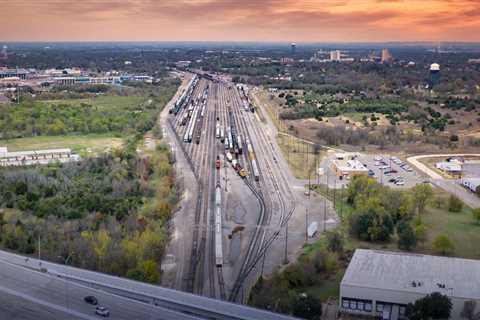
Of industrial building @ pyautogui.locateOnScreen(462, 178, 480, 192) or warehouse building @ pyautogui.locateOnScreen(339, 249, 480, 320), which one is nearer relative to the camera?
warehouse building @ pyautogui.locateOnScreen(339, 249, 480, 320)

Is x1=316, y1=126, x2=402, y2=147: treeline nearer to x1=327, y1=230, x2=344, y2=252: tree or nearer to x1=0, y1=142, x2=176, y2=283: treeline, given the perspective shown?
x1=0, y1=142, x2=176, y2=283: treeline

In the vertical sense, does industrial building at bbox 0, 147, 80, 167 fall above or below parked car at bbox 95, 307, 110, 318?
above

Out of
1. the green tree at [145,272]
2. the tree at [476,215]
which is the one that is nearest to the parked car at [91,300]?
the green tree at [145,272]

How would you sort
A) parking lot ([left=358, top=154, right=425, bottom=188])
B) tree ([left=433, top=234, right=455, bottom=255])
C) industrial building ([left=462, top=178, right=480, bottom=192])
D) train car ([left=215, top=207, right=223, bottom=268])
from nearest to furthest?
train car ([left=215, top=207, right=223, bottom=268]), tree ([left=433, top=234, right=455, bottom=255]), industrial building ([left=462, top=178, right=480, bottom=192]), parking lot ([left=358, top=154, right=425, bottom=188])

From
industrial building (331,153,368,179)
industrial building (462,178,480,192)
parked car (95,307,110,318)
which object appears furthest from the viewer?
industrial building (331,153,368,179)

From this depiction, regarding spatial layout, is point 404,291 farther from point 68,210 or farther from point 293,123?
point 293,123

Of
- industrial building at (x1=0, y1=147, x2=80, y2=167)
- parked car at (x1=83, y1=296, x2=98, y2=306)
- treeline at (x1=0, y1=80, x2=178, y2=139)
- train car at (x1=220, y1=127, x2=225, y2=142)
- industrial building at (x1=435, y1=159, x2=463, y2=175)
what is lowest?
parked car at (x1=83, y1=296, x2=98, y2=306)

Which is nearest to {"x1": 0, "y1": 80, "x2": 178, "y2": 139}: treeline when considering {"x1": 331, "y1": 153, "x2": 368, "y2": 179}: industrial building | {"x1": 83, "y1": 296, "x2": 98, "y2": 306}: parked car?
{"x1": 331, "y1": 153, "x2": 368, "y2": 179}: industrial building

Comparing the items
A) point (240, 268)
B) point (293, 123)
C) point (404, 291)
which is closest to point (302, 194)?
point (240, 268)
